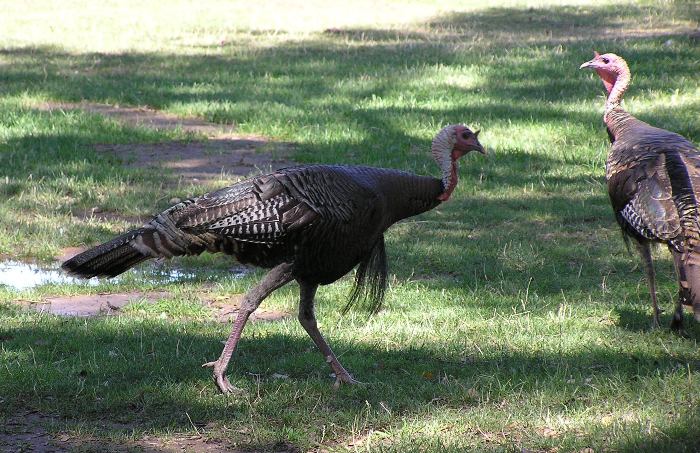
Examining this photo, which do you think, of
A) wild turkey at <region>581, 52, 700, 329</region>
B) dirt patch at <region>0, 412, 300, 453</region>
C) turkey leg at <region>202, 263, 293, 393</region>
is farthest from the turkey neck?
dirt patch at <region>0, 412, 300, 453</region>

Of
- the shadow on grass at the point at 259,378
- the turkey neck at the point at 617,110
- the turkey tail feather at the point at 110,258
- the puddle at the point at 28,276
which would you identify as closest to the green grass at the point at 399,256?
the shadow on grass at the point at 259,378

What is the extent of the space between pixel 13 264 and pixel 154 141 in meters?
4.36

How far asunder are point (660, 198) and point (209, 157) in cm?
668

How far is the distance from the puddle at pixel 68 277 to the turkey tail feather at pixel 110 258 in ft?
7.43

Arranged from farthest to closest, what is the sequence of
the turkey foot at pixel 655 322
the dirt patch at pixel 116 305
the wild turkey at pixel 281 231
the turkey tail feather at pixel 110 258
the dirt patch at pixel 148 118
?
the dirt patch at pixel 148 118 < the dirt patch at pixel 116 305 < the turkey foot at pixel 655 322 < the turkey tail feather at pixel 110 258 < the wild turkey at pixel 281 231

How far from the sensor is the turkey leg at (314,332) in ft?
20.9

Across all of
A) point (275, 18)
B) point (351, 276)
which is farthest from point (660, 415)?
point (275, 18)

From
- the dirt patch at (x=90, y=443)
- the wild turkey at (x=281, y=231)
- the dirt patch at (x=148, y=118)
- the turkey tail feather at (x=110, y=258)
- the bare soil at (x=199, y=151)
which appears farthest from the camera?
the dirt patch at (x=148, y=118)

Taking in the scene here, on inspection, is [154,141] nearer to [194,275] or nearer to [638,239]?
[194,275]

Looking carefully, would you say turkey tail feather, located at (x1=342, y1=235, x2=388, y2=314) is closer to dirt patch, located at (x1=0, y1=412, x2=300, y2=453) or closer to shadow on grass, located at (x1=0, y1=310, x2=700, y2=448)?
shadow on grass, located at (x1=0, y1=310, x2=700, y2=448)

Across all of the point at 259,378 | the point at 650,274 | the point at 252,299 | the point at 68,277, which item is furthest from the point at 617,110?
the point at 68,277

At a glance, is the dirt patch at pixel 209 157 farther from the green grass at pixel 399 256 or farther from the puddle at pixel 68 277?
the puddle at pixel 68 277

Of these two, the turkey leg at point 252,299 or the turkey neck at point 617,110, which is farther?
the turkey neck at point 617,110

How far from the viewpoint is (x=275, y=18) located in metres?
23.1
